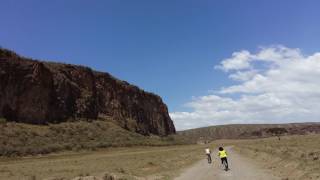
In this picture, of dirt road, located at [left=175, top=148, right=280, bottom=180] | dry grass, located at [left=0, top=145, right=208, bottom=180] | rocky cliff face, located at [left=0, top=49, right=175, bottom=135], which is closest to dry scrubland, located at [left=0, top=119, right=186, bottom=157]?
rocky cliff face, located at [left=0, top=49, right=175, bottom=135]

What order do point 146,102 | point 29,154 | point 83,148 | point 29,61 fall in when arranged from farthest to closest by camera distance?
1. point 146,102
2. point 29,61
3. point 83,148
4. point 29,154

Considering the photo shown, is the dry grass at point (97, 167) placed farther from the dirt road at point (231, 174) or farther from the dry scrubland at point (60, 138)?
the dry scrubland at point (60, 138)

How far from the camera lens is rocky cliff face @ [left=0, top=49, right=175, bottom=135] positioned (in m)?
82.1

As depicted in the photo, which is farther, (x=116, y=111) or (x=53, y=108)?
(x=116, y=111)

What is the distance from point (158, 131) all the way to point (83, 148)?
7049cm

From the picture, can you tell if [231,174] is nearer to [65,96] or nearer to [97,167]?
[97,167]

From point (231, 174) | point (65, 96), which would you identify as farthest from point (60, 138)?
point (231, 174)

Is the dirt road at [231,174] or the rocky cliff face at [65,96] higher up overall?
the rocky cliff face at [65,96]

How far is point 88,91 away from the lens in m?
110

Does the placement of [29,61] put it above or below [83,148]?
above

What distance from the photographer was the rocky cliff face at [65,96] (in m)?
82.1

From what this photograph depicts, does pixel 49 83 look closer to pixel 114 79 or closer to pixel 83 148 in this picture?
pixel 83 148

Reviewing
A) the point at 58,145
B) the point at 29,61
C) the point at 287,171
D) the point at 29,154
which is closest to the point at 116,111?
the point at 29,61

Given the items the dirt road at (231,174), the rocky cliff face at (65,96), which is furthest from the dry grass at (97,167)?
the rocky cliff face at (65,96)
